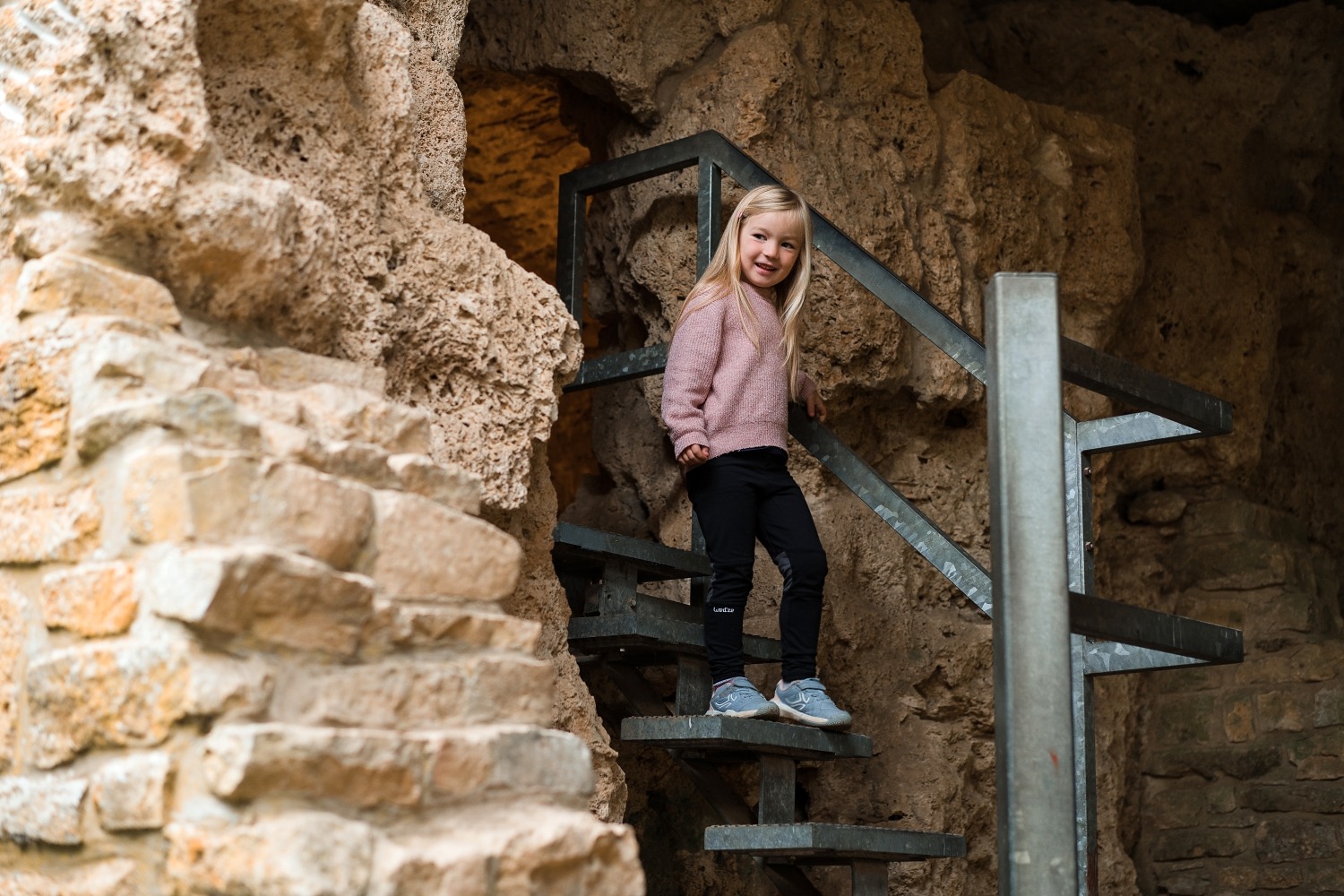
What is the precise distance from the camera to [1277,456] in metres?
5.36

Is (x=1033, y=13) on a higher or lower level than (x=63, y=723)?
higher

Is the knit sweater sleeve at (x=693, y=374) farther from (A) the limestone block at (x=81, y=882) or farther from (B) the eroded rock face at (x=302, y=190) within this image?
(A) the limestone block at (x=81, y=882)

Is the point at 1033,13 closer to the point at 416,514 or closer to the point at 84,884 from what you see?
the point at 416,514

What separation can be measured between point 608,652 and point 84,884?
1871mm

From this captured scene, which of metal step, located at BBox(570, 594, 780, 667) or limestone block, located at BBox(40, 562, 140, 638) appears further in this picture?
metal step, located at BBox(570, 594, 780, 667)

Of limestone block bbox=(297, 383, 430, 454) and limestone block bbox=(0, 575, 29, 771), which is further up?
limestone block bbox=(297, 383, 430, 454)

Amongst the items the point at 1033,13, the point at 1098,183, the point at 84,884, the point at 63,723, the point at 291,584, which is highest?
the point at 1033,13

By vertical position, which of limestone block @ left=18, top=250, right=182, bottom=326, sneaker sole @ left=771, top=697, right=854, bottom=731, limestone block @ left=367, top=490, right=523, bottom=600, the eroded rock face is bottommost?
sneaker sole @ left=771, top=697, right=854, bottom=731

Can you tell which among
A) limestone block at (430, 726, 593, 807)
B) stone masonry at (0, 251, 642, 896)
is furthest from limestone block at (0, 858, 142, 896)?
limestone block at (430, 726, 593, 807)

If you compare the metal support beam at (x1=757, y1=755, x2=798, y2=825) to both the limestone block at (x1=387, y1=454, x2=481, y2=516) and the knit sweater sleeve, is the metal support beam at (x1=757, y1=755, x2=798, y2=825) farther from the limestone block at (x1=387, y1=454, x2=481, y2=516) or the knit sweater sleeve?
the limestone block at (x1=387, y1=454, x2=481, y2=516)

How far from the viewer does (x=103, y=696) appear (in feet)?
5.80

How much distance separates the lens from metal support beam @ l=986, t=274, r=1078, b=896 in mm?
2207

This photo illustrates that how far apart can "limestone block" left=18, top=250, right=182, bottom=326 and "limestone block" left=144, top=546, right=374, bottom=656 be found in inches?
16.8

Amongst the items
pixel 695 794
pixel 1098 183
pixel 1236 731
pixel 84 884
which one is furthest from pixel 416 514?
pixel 1236 731
